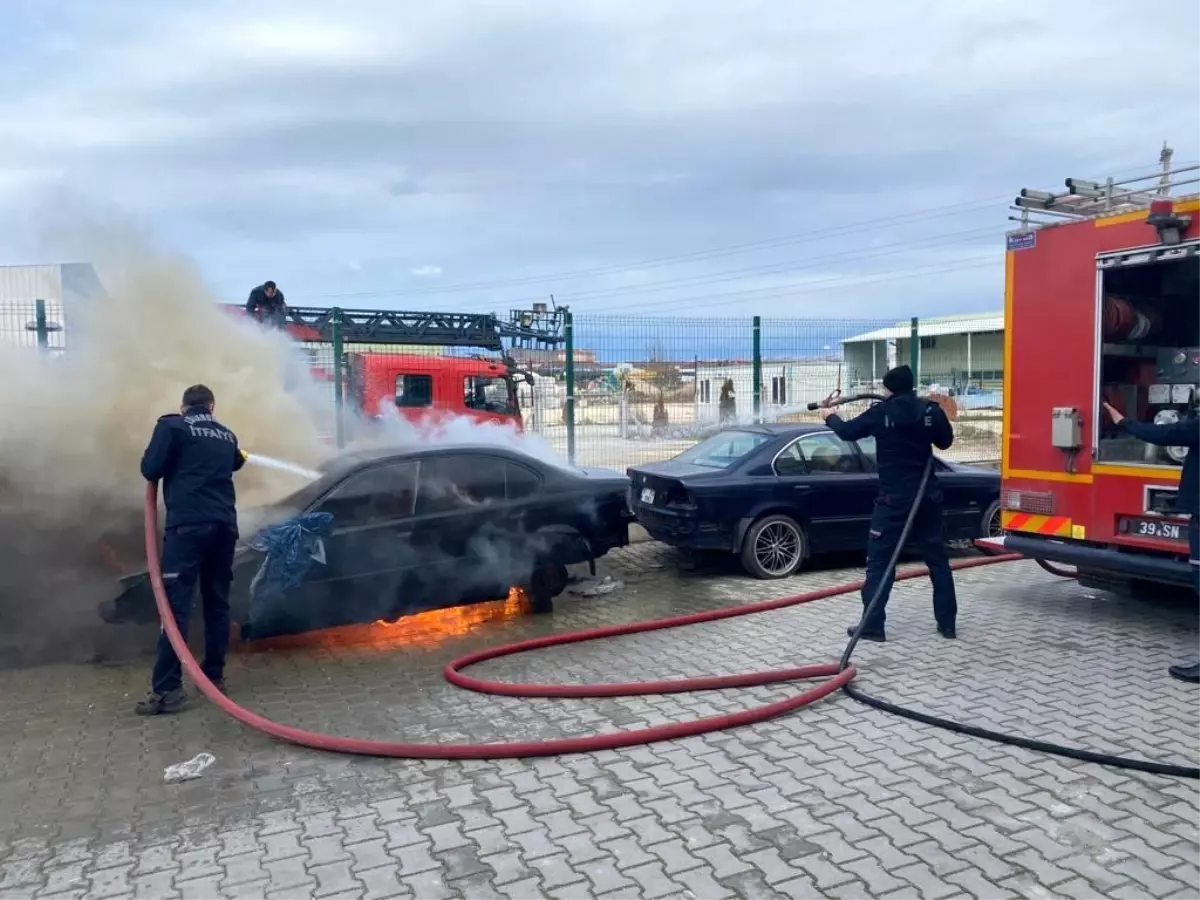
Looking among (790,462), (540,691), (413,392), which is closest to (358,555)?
(540,691)

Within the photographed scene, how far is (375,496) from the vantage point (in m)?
6.73

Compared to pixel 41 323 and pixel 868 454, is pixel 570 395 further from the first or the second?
pixel 41 323

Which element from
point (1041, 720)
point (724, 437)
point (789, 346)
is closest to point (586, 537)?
point (724, 437)

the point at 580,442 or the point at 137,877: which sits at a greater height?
the point at 580,442

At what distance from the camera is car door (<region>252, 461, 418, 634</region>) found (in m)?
6.25

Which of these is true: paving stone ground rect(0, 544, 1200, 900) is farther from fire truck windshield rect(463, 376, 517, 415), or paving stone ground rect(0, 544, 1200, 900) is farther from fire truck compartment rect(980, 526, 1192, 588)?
fire truck windshield rect(463, 376, 517, 415)

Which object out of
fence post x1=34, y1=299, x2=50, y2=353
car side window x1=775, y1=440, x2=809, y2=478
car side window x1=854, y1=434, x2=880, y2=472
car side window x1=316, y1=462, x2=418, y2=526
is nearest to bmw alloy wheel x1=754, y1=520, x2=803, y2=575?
car side window x1=775, y1=440, x2=809, y2=478

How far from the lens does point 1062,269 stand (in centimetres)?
667

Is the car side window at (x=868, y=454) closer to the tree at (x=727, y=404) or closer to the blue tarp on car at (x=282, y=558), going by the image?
the tree at (x=727, y=404)

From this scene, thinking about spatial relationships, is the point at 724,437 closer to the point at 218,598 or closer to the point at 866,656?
the point at 866,656

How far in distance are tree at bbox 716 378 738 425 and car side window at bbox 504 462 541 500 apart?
597 cm

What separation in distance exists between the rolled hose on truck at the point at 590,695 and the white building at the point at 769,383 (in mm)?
6478

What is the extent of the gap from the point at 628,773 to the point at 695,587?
4301 millimetres

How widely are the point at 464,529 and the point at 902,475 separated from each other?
3214 mm
